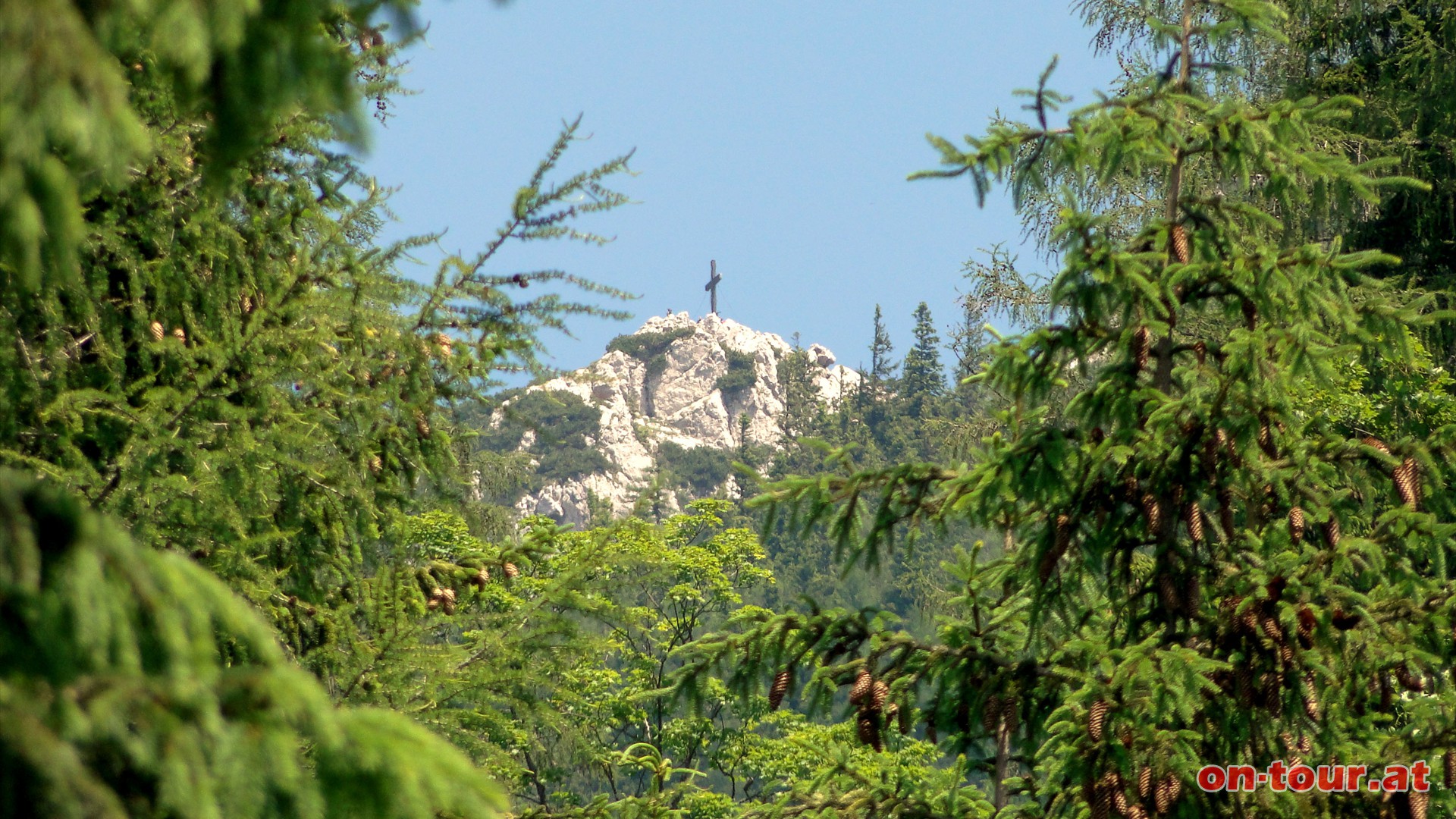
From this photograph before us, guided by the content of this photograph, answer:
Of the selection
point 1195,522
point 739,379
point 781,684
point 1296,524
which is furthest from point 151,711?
point 739,379

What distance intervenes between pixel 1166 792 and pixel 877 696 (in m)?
1.05

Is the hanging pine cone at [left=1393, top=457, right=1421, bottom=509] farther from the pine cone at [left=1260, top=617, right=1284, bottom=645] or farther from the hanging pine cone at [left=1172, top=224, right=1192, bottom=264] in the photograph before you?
the hanging pine cone at [left=1172, top=224, right=1192, bottom=264]

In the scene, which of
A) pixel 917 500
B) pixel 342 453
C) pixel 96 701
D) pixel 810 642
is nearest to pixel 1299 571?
pixel 917 500

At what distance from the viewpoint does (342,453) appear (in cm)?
443

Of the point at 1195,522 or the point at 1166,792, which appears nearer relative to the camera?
the point at 1166,792

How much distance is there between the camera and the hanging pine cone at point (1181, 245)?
485 cm

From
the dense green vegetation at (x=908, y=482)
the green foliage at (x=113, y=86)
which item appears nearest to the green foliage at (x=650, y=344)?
the dense green vegetation at (x=908, y=482)

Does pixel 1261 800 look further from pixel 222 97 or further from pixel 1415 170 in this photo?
pixel 1415 170

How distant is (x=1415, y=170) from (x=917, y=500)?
12.3 meters

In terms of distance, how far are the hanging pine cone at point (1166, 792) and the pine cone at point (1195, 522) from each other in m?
0.98

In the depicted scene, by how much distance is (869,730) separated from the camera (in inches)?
182

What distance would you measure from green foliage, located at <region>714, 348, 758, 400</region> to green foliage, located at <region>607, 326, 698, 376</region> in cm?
943

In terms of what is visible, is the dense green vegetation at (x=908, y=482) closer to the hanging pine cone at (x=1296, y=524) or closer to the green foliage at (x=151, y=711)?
the hanging pine cone at (x=1296, y=524)

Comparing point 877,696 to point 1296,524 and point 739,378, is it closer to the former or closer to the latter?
point 1296,524
